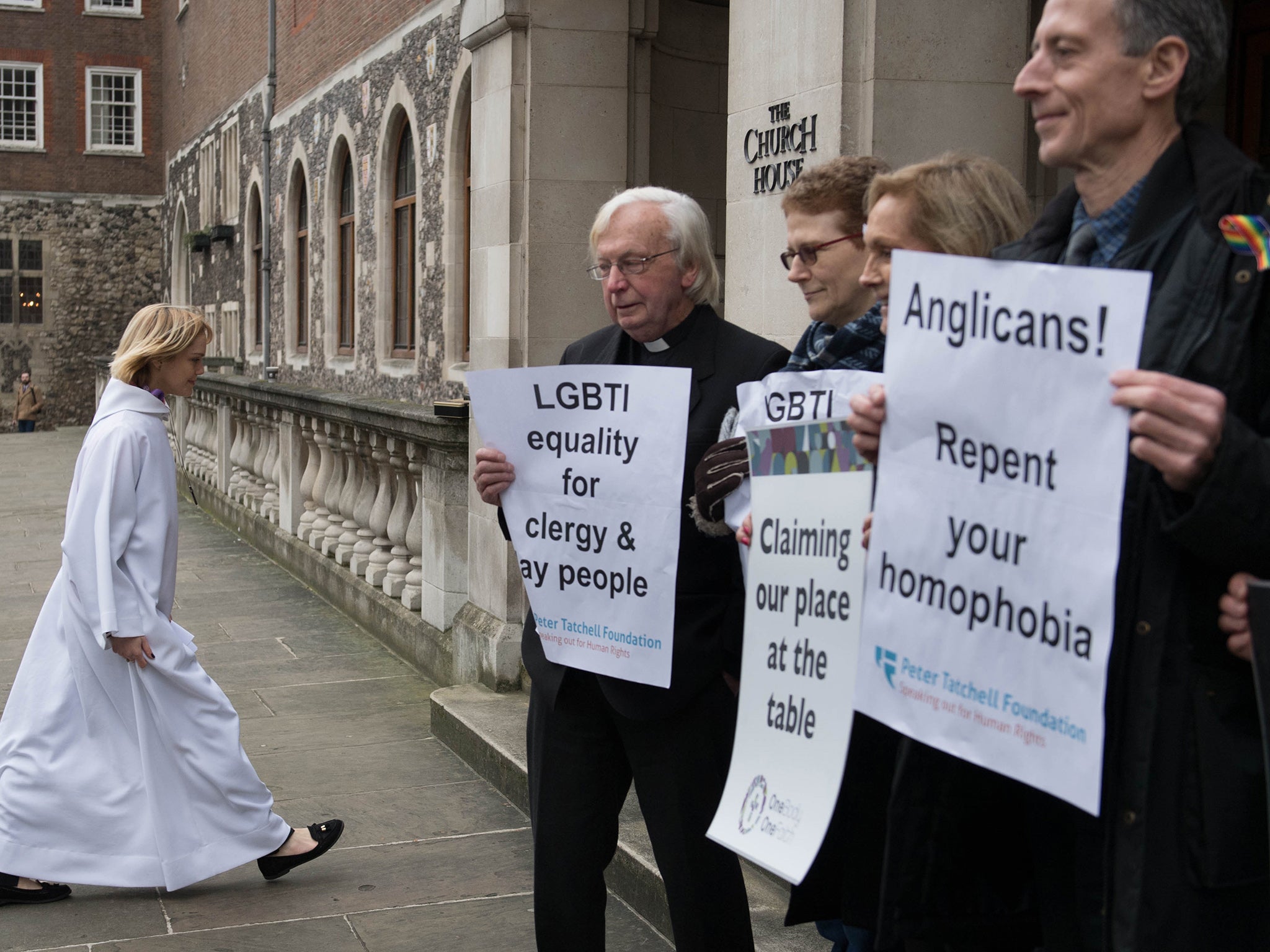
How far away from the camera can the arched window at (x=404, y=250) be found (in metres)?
16.2

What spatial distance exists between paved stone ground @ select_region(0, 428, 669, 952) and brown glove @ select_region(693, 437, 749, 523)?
1881 millimetres

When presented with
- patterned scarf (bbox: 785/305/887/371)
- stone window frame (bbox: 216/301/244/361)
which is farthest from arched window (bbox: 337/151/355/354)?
patterned scarf (bbox: 785/305/887/371)

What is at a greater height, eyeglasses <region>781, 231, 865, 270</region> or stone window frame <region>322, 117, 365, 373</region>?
stone window frame <region>322, 117, 365, 373</region>

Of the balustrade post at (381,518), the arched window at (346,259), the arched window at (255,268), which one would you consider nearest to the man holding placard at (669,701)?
the balustrade post at (381,518)

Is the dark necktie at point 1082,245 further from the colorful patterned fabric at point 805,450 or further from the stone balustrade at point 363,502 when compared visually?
the stone balustrade at point 363,502

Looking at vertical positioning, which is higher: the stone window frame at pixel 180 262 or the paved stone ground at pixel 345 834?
the stone window frame at pixel 180 262

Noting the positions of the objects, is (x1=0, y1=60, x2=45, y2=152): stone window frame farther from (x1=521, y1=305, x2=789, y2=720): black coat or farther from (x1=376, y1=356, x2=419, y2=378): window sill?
(x1=521, y1=305, x2=789, y2=720): black coat

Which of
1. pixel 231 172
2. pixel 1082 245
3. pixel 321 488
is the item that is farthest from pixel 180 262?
pixel 1082 245

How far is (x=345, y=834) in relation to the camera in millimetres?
5109

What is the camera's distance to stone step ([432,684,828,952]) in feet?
13.0

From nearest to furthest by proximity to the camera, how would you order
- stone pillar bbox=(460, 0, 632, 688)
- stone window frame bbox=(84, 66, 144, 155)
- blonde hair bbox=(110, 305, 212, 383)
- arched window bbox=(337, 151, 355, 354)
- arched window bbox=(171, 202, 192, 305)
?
blonde hair bbox=(110, 305, 212, 383)
stone pillar bbox=(460, 0, 632, 688)
arched window bbox=(337, 151, 355, 354)
arched window bbox=(171, 202, 192, 305)
stone window frame bbox=(84, 66, 144, 155)

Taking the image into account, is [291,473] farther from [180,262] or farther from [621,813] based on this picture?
[180,262]

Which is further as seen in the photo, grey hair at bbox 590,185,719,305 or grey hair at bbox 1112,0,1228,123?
grey hair at bbox 590,185,719,305

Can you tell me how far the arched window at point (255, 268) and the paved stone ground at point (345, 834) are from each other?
16369 mm
